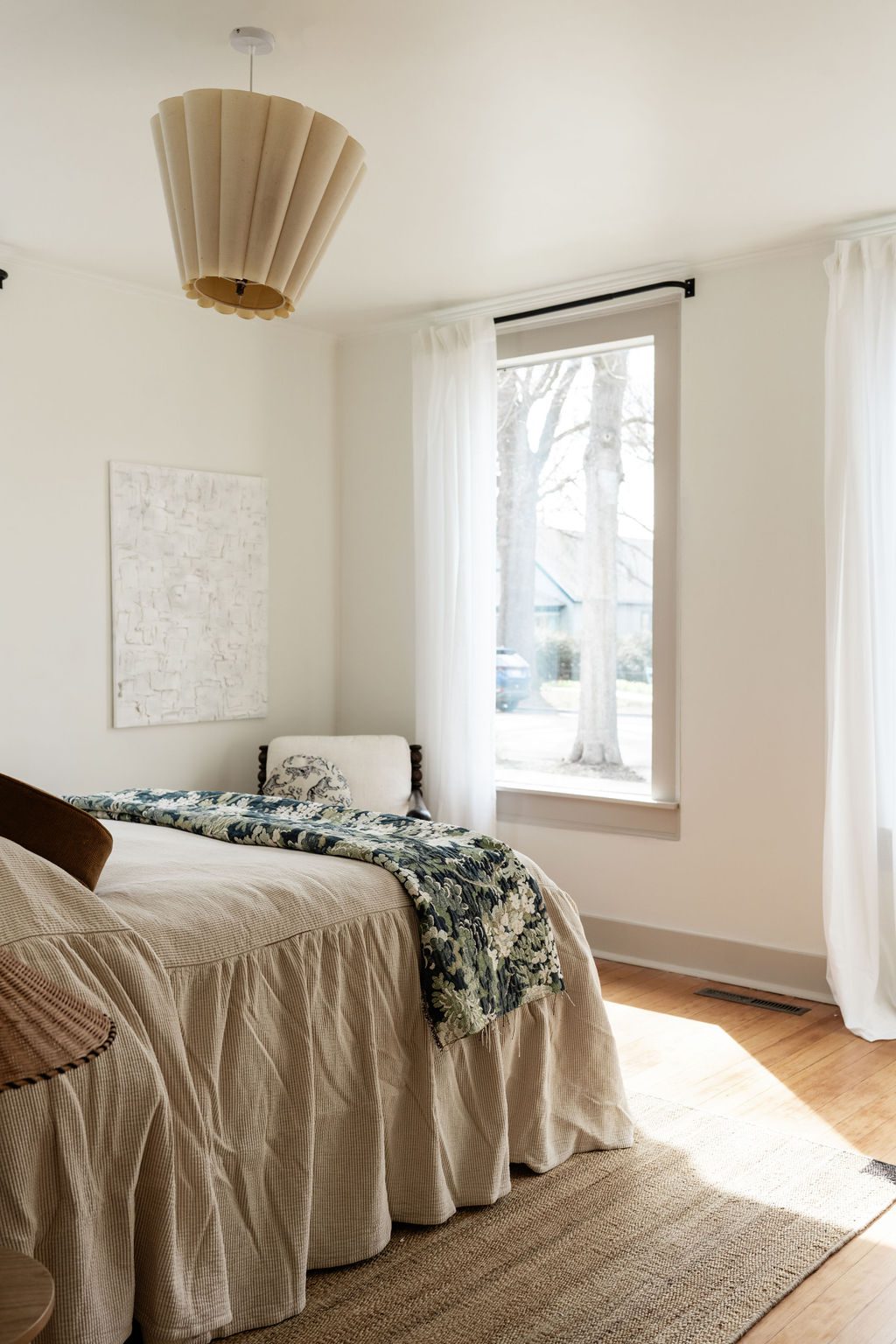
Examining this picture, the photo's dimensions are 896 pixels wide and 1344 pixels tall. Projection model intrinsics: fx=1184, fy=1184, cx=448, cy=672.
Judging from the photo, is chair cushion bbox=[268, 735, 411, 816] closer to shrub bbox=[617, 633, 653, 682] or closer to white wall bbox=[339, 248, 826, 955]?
white wall bbox=[339, 248, 826, 955]

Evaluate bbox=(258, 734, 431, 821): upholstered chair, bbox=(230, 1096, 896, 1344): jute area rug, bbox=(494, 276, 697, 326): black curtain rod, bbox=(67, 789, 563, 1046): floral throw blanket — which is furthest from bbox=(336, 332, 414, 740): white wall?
bbox=(230, 1096, 896, 1344): jute area rug

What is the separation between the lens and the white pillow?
4.59 meters

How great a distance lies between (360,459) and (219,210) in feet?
9.39

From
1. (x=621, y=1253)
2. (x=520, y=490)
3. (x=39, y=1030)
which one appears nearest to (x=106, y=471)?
(x=520, y=490)

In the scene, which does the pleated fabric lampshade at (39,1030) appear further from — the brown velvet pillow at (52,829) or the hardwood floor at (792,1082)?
the hardwood floor at (792,1082)

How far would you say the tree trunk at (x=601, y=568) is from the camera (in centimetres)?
477

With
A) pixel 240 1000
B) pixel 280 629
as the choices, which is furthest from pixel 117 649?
pixel 240 1000

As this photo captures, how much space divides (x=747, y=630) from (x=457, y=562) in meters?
1.24

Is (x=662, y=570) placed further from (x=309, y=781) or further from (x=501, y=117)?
(x=501, y=117)

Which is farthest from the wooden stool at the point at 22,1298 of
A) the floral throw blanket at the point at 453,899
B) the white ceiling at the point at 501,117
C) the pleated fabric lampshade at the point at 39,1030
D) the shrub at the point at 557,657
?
the shrub at the point at 557,657

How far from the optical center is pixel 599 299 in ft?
15.0

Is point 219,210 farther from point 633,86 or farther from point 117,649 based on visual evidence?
point 117,649

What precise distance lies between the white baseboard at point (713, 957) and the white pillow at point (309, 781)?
1096 millimetres

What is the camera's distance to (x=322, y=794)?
459 cm
